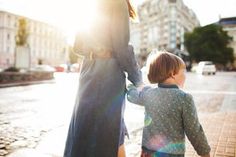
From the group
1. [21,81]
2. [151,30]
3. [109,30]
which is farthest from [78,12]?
[151,30]

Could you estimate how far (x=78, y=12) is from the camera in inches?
99.9

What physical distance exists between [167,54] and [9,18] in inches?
3132

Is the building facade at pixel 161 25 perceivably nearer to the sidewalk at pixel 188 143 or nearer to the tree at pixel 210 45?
the tree at pixel 210 45

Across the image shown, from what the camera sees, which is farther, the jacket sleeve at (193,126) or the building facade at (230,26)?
the building facade at (230,26)

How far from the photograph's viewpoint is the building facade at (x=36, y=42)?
73688 mm

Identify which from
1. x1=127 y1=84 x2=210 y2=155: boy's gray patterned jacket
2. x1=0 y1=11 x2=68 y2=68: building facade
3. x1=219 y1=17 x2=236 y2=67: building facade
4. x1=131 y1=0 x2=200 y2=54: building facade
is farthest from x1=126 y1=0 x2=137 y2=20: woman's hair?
x1=219 y1=17 x2=236 y2=67: building facade

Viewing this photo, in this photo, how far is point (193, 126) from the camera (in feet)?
7.30

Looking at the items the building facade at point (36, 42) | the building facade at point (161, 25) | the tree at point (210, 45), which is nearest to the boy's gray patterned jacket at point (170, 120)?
the tree at point (210, 45)

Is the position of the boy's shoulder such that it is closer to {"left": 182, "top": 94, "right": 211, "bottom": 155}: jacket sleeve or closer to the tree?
{"left": 182, "top": 94, "right": 211, "bottom": 155}: jacket sleeve

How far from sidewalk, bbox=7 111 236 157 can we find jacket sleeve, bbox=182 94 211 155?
6.56 feet

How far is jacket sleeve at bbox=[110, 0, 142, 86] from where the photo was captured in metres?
2.33

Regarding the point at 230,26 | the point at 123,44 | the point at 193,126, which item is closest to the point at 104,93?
the point at 123,44

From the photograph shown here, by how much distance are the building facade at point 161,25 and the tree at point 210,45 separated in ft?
54.4

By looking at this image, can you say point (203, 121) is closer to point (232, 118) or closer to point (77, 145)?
point (232, 118)
